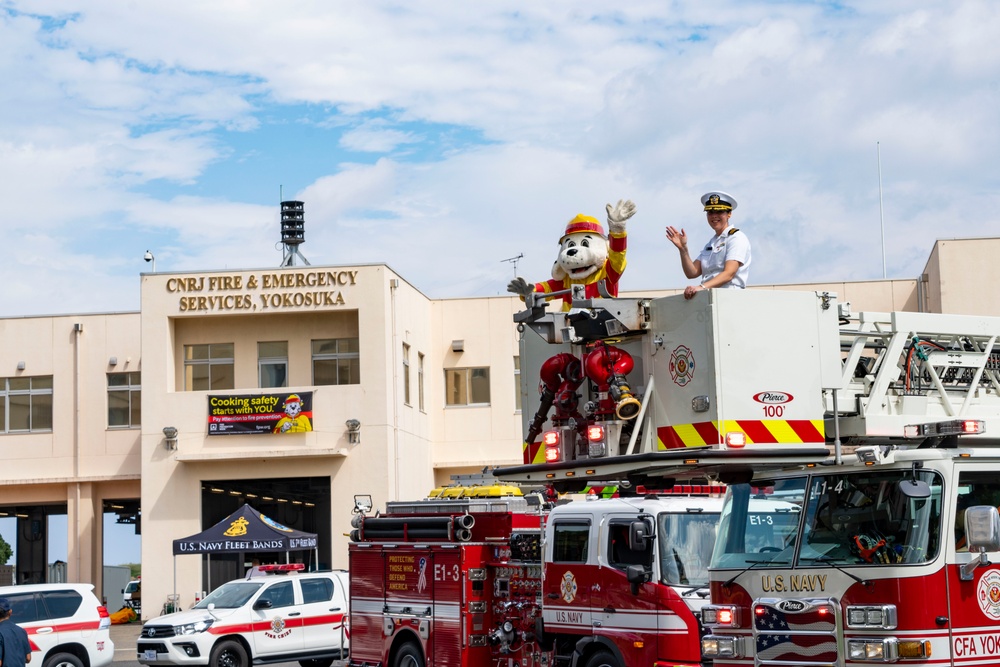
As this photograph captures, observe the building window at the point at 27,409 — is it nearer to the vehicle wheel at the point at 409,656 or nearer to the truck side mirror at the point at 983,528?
the vehicle wheel at the point at 409,656

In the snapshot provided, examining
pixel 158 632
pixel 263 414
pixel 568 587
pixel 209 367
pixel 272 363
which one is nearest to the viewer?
pixel 568 587

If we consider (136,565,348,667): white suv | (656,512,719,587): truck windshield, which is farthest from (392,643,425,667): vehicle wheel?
(656,512,719,587): truck windshield

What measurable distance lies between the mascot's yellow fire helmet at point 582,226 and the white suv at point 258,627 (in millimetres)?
9623

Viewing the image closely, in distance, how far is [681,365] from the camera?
9.64 m

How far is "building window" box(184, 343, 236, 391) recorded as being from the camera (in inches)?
1385

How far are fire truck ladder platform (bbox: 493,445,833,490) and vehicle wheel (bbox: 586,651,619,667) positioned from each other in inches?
104

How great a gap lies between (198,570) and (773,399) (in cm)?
2641

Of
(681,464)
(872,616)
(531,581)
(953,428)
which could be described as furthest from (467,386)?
(872,616)

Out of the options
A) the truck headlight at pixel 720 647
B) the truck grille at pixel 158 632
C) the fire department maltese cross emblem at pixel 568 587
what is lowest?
the truck grille at pixel 158 632

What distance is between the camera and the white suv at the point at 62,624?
1916cm

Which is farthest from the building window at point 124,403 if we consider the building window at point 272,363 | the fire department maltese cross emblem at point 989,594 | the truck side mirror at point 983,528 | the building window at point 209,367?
the truck side mirror at point 983,528

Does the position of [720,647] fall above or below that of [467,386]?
below

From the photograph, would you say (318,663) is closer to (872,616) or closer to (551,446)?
(551,446)

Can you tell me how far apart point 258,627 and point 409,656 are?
5410 millimetres
